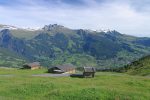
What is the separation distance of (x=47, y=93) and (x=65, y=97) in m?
5.36

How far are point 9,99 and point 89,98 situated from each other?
1644 centimetres

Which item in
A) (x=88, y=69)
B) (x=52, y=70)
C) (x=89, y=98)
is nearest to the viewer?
(x=89, y=98)

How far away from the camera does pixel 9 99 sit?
60219 millimetres

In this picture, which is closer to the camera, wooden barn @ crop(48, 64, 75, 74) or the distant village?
the distant village

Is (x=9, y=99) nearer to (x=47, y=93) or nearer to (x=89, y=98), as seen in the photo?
(x=47, y=93)

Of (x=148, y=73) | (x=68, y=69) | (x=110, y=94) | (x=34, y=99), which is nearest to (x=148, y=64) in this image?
(x=148, y=73)

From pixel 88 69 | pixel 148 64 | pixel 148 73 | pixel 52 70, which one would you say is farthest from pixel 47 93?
pixel 148 64

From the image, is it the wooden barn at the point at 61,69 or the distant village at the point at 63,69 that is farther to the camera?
the wooden barn at the point at 61,69

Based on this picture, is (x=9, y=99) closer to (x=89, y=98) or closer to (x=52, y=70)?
(x=89, y=98)

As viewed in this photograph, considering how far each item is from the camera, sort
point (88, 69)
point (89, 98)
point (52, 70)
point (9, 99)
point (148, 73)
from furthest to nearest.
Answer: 1. point (52, 70)
2. point (148, 73)
3. point (88, 69)
4. point (89, 98)
5. point (9, 99)

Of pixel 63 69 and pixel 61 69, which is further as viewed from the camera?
pixel 63 69

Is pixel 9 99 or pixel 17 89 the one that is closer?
pixel 9 99

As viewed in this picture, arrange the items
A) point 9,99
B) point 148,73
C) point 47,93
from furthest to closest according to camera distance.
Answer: point 148,73 < point 47,93 < point 9,99

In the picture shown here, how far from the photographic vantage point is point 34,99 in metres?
63.6
